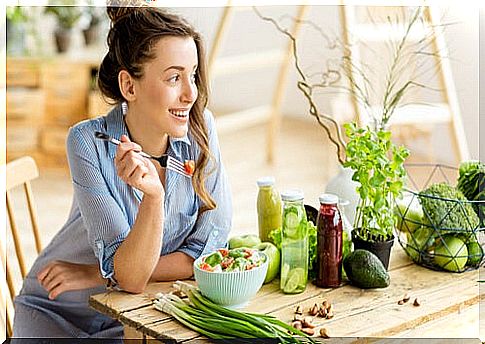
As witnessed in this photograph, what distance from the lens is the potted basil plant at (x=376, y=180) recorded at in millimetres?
1796

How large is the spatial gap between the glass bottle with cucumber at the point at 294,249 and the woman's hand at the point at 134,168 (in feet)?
0.83

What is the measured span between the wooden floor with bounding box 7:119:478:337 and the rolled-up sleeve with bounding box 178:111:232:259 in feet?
6.33

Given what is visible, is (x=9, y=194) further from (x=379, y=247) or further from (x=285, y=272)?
(x=379, y=247)

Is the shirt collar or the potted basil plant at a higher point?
the shirt collar

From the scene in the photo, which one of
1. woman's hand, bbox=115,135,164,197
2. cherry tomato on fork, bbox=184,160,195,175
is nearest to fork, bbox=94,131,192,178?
cherry tomato on fork, bbox=184,160,195,175

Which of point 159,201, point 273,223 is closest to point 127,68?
point 159,201

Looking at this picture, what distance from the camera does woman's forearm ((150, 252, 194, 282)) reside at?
71.7 inches

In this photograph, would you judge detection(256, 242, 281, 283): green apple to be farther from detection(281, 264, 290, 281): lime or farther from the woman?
the woman

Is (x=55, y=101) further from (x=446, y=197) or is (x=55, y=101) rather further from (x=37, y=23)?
(x=446, y=197)

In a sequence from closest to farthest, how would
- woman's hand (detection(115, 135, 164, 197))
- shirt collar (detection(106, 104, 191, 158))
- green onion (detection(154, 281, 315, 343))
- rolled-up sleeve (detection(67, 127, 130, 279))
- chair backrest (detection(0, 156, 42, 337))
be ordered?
green onion (detection(154, 281, 315, 343)), woman's hand (detection(115, 135, 164, 197)), rolled-up sleeve (detection(67, 127, 130, 279)), shirt collar (detection(106, 104, 191, 158)), chair backrest (detection(0, 156, 42, 337))

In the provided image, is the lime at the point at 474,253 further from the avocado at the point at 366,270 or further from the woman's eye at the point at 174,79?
the woman's eye at the point at 174,79

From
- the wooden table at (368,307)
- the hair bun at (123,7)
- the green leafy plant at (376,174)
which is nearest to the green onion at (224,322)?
the wooden table at (368,307)

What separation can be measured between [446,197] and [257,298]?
0.46 metres

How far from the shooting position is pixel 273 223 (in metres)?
1.93
